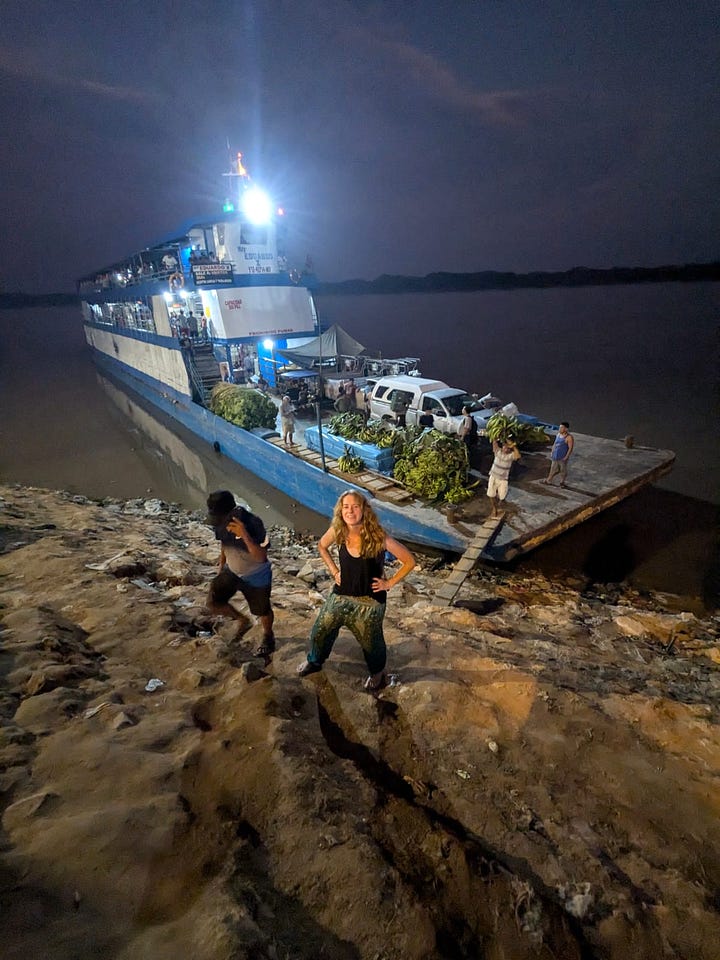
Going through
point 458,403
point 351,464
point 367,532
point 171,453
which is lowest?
point 171,453

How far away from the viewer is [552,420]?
2094 cm

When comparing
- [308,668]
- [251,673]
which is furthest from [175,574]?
[308,668]

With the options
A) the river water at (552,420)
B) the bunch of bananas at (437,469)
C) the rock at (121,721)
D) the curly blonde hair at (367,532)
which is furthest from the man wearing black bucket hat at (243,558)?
the river water at (552,420)

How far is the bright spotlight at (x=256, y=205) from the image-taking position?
19.3m

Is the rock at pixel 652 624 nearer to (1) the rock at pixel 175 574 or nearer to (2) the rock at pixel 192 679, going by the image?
(2) the rock at pixel 192 679

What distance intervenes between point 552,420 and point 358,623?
1980 centimetres

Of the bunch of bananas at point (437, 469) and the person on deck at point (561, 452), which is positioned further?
the bunch of bananas at point (437, 469)

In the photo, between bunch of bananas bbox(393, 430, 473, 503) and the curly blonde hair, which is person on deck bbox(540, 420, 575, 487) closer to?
bunch of bananas bbox(393, 430, 473, 503)

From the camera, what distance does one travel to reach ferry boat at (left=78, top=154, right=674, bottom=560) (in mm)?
9070

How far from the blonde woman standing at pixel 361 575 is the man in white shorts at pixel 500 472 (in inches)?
224

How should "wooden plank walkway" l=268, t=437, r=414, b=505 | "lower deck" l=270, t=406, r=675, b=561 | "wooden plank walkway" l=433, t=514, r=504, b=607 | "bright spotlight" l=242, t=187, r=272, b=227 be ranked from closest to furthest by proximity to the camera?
"wooden plank walkway" l=433, t=514, r=504, b=607 < "lower deck" l=270, t=406, r=675, b=561 < "wooden plank walkway" l=268, t=437, r=414, b=505 < "bright spotlight" l=242, t=187, r=272, b=227

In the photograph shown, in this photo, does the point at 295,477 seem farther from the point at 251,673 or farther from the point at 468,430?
the point at 251,673

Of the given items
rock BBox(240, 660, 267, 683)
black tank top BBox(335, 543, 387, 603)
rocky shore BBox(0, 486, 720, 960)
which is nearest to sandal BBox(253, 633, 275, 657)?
rocky shore BBox(0, 486, 720, 960)

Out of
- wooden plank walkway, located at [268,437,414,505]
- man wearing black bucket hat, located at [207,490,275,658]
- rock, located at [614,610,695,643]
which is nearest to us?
man wearing black bucket hat, located at [207,490,275,658]
